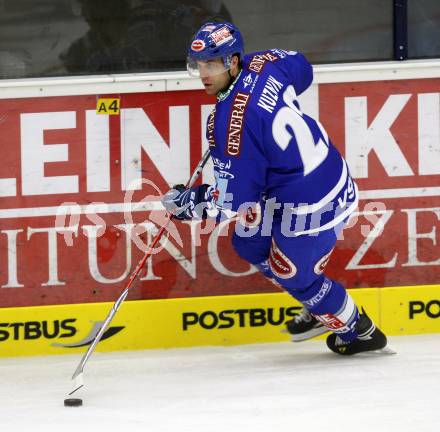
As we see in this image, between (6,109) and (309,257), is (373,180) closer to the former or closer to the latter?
(309,257)

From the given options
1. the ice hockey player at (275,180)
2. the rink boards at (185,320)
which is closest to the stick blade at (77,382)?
the rink boards at (185,320)

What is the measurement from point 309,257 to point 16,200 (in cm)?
132

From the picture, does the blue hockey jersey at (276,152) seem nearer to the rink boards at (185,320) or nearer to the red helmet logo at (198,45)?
the red helmet logo at (198,45)

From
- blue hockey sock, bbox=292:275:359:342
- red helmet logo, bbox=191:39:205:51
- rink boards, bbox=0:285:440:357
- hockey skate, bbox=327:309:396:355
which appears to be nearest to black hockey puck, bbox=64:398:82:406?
rink boards, bbox=0:285:440:357

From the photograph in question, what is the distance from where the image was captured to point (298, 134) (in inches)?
169

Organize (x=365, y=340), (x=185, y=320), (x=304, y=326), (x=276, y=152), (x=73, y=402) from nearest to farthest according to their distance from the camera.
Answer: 1. (x=73, y=402)
2. (x=276, y=152)
3. (x=365, y=340)
4. (x=304, y=326)
5. (x=185, y=320)

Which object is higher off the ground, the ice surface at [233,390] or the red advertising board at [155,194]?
the red advertising board at [155,194]

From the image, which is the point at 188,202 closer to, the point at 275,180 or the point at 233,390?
the point at 275,180

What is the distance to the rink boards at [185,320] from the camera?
16.0 ft

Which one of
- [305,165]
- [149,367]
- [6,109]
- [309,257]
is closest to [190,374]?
[149,367]

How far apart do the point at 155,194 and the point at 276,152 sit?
869 millimetres

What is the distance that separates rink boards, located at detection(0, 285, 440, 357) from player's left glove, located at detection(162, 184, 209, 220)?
0.68 meters

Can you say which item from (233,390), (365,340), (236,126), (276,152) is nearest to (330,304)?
(365,340)

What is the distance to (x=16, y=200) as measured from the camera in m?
4.89
